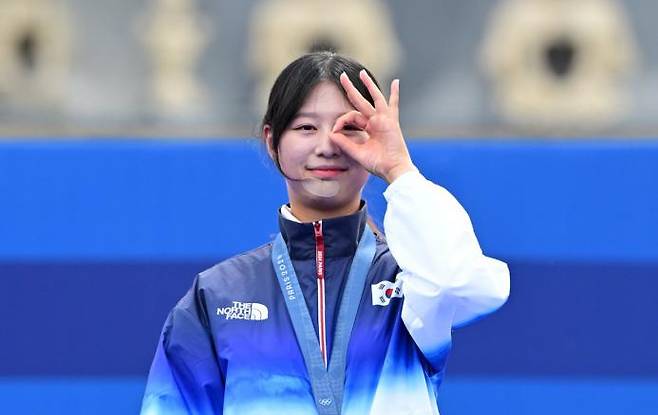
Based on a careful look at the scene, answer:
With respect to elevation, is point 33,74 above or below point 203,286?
above

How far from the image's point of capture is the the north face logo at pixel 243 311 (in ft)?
8.80

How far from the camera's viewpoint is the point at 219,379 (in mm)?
2695

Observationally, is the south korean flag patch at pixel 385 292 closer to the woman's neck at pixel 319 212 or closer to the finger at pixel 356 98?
the woman's neck at pixel 319 212

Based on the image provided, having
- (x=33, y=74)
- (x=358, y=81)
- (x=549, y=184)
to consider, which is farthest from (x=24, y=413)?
(x=33, y=74)

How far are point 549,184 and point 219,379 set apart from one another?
62.0 inches

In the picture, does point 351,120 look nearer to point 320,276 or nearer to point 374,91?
point 374,91

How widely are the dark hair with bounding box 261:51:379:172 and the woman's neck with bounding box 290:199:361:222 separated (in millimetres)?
116

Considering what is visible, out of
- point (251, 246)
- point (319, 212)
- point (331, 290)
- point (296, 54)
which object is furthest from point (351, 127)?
point (296, 54)

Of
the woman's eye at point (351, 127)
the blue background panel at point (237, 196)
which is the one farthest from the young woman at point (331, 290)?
the blue background panel at point (237, 196)

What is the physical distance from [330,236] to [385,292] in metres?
0.13

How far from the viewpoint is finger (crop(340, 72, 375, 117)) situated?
2.63m

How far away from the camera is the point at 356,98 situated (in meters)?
2.64

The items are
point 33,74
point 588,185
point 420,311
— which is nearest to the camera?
point 420,311

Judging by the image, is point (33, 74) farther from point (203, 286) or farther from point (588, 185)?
point (203, 286)
